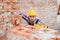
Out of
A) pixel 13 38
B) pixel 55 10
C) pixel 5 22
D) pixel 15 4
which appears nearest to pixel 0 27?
pixel 5 22

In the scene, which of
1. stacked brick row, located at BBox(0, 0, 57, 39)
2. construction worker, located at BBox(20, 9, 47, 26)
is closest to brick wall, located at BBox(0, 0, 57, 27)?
stacked brick row, located at BBox(0, 0, 57, 39)

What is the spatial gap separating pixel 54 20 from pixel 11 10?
1750 mm

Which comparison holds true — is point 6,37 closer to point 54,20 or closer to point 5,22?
point 5,22

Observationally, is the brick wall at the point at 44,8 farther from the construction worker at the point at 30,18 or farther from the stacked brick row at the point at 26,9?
the construction worker at the point at 30,18

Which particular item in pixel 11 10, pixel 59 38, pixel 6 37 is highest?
pixel 11 10

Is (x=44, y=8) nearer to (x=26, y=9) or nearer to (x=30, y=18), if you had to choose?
(x=26, y=9)

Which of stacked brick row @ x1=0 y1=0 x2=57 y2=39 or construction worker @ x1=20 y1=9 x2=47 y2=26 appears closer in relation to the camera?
stacked brick row @ x1=0 y1=0 x2=57 y2=39

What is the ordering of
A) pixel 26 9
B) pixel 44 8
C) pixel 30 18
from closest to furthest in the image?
pixel 30 18
pixel 26 9
pixel 44 8

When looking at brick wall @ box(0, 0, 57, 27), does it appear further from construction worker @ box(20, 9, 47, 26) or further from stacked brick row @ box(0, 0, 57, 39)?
construction worker @ box(20, 9, 47, 26)

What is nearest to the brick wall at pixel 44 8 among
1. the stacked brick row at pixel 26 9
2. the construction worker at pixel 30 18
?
the stacked brick row at pixel 26 9

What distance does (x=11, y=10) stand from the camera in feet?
6.64

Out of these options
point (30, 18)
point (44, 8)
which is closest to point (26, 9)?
point (30, 18)

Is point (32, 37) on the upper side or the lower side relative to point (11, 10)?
lower

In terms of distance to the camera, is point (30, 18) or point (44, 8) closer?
point (30, 18)
